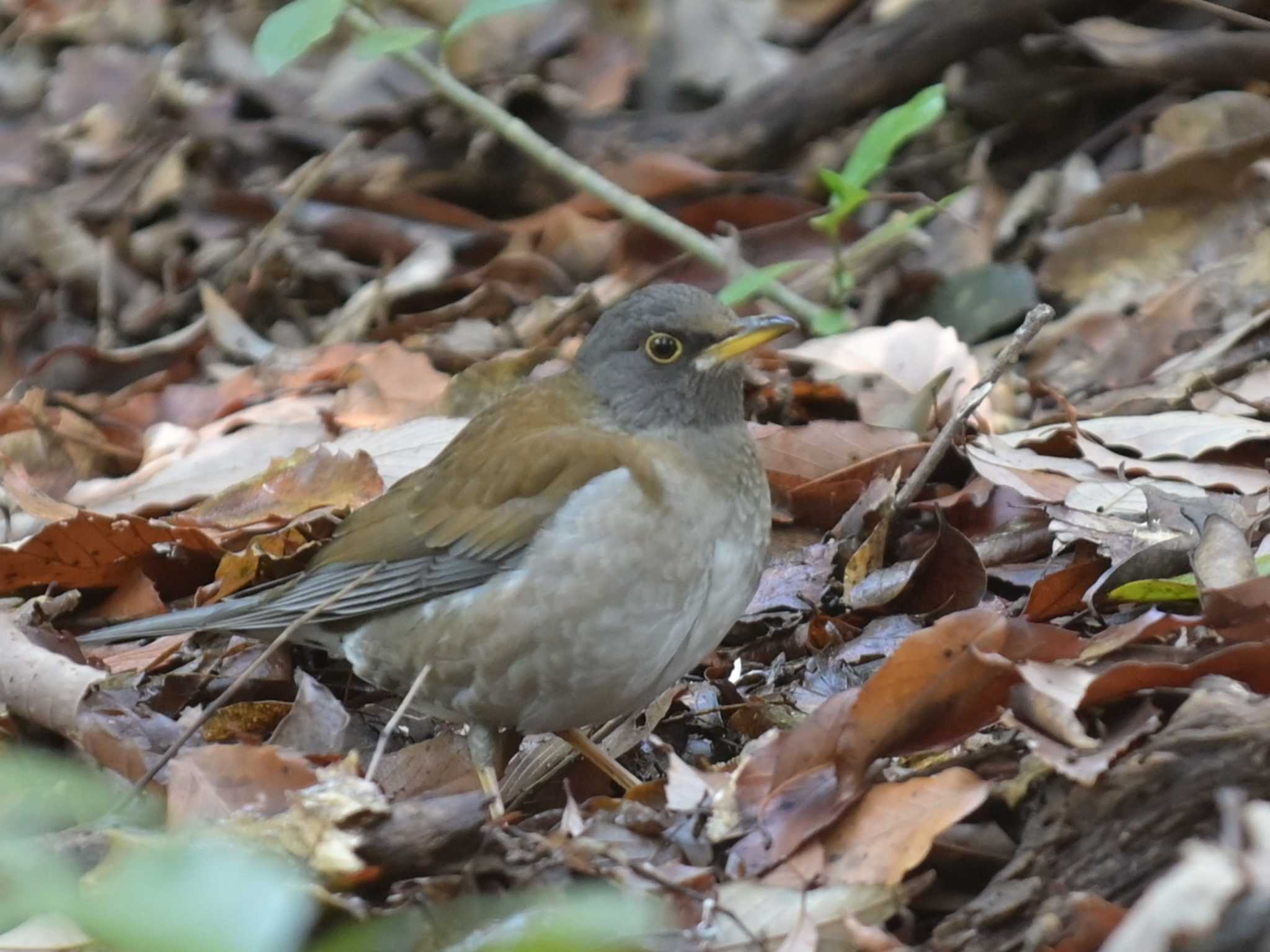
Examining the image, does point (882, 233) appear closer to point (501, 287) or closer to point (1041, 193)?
point (1041, 193)

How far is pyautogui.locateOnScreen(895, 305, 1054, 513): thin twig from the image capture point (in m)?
4.02

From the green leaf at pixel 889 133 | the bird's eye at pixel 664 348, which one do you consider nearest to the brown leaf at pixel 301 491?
the bird's eye at pixel 664 348

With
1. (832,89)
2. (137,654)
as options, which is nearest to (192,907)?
(137,654)

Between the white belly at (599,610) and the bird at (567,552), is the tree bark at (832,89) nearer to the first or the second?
the bird at (567,552)

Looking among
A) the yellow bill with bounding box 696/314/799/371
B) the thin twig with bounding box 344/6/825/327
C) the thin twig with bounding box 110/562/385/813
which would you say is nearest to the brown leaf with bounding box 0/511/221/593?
the thin twig with bounding box 110/562/385/813

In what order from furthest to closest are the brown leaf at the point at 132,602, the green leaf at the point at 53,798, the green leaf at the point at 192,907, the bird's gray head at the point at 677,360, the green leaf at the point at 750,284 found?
the green leaf at the point at 750,284, the brown leaf at the point at 132,602, the bird's gray head at the point at 677,360, the green leaf at the point at 53,798, the green leaf at the point at 192,907

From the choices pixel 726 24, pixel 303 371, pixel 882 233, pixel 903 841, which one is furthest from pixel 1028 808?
pixel 726 24

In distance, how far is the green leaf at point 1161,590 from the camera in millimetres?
3674

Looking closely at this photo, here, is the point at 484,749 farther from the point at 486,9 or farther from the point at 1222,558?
the point at 486,9

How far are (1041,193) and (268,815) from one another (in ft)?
16.7

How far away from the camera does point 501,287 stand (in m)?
7.42

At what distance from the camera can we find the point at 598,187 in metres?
6.65

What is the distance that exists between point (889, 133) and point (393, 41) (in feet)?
5.84

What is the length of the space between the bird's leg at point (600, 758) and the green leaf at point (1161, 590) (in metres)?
1.26
